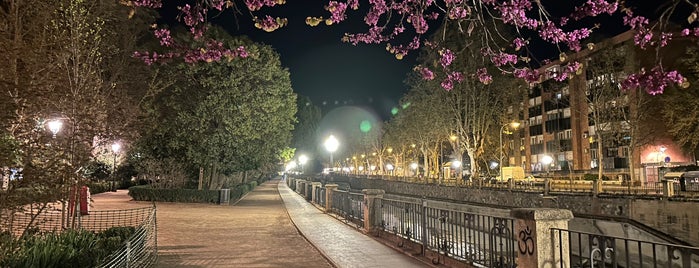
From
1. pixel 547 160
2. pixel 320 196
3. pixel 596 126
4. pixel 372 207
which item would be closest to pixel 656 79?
pixel 372 207

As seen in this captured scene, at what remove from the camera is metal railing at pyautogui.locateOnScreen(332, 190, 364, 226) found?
50.7ft

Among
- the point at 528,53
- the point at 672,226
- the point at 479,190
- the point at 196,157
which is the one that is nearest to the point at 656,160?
the point at 479,190

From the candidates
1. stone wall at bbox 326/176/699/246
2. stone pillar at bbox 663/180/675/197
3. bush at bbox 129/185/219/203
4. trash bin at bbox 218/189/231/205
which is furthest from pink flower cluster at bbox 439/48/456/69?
bush at bbox 129/185/219/203

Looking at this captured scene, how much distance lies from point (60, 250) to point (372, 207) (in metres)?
8.06

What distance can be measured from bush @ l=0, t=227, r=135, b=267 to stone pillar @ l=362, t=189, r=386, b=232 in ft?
21.5

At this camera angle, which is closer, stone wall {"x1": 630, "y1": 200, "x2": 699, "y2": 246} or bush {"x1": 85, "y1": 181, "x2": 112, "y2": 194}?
stone wall {"x1": 630, "y1": 200, "x2": 699, "y2": 246}

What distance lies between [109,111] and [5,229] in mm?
7279

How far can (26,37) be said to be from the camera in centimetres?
773

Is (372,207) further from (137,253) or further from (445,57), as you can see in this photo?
(445,57)

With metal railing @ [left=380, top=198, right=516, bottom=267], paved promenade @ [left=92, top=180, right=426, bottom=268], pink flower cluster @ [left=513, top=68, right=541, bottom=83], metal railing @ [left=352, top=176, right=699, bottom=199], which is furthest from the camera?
metal railing @ [left=352, top=176, right=699, bottom=199]

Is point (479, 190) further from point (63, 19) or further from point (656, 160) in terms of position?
point (63, 19)

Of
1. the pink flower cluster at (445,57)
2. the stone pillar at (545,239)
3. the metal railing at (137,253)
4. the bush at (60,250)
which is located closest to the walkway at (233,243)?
the metal railing at (137,253)

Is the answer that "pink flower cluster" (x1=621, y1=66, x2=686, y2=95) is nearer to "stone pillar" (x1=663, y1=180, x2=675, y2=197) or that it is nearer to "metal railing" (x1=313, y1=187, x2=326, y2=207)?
"metal railing" (x1=313, y1=187, x2=326, y2=207)

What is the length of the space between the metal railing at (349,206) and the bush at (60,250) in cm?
796
